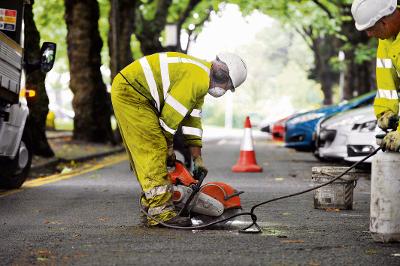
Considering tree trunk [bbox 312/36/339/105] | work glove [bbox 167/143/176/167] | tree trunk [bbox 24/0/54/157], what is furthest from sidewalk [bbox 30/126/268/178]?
tree trunk [bbox 312/36/339/105]

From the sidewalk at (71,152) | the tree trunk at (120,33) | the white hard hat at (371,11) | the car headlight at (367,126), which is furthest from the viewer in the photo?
the tree trunk at (120,33)

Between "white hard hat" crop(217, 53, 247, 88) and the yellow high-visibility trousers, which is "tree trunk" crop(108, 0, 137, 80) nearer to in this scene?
the yellow high-visibility trousers

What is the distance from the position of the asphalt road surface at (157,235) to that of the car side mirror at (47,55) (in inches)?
61.9

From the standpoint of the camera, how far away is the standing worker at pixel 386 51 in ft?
19.2

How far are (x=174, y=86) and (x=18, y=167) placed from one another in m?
4.27

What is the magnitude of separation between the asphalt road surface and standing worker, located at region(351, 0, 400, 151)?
2.99 feet

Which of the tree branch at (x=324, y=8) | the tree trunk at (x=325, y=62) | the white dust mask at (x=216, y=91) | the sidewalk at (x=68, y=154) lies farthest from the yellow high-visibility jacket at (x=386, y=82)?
the tree trunk at (x=325, y=62)

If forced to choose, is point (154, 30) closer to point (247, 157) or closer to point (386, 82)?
point (247, 157)

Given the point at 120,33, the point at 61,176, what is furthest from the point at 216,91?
the point at 120,33

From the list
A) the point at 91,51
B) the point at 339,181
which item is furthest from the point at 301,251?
the point at 91,51

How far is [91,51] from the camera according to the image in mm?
22281

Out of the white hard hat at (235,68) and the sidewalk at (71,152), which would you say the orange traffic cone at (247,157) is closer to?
the sidewalk at (71,152)

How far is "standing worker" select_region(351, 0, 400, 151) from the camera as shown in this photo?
19.2 feet

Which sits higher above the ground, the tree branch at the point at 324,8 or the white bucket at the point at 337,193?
the tree branch at the point at 324,8
